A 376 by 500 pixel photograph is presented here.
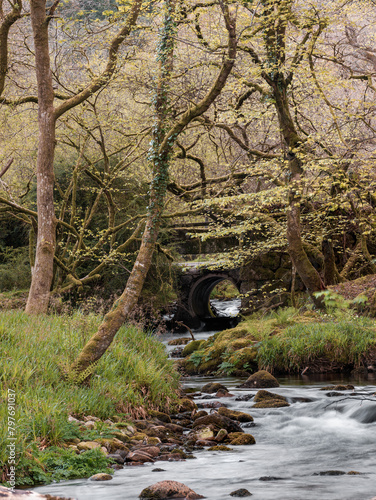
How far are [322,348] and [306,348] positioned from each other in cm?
35

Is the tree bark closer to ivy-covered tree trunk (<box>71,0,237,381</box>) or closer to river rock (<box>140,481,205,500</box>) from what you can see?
ivy-covered tree trunk (<box>71,0,237,381</box>)

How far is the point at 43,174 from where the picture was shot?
9586mm

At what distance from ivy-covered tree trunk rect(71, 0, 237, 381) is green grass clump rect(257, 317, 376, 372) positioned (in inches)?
207

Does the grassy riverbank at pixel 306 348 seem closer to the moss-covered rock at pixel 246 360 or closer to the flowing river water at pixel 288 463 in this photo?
the moss-covered rock at pixel 246 360

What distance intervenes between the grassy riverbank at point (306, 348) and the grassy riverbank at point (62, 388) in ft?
11.3

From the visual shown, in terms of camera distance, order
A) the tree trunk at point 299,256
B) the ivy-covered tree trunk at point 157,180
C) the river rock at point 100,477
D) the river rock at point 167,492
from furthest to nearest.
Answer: the tree trunk at point 299,256, the ivy-covered tree trunk at point 157,180, the river rock at point 100,477, the river rock at point 167,492

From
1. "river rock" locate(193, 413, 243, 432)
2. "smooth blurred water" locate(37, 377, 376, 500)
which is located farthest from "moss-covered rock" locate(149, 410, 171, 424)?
"smooth blurred water" locate(37, 377, 376, 500)

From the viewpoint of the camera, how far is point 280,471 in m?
4.72

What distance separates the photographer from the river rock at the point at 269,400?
299 inches

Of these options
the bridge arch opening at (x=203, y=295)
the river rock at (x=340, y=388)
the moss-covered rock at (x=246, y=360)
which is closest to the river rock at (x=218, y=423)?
the river rock at (x=340, y=388)

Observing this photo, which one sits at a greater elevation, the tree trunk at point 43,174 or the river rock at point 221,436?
the tree trunk at point 43,174

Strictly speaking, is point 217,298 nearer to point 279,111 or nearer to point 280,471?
point 279,111

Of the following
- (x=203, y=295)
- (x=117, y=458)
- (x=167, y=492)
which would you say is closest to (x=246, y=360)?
(x=117, y=458)

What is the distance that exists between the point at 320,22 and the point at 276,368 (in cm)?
707
